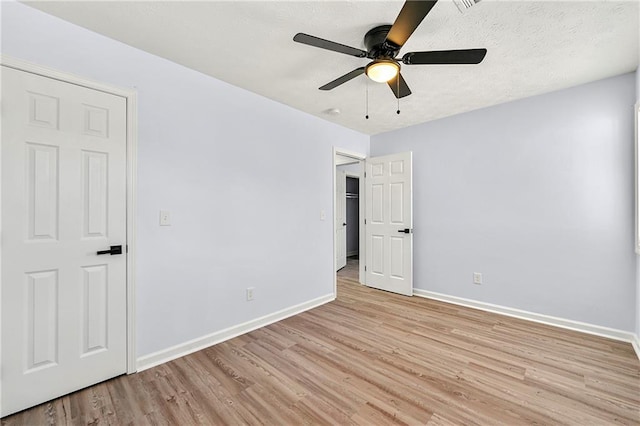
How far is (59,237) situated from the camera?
1853 mm

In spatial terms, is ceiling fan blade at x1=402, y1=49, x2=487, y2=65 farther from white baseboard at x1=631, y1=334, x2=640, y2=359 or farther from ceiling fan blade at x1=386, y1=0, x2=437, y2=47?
white baseboard at x1=631, y1=334, x2=640, y2=359

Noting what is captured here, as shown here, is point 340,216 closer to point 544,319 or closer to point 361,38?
point 544,319

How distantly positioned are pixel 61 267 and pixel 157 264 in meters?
0.58

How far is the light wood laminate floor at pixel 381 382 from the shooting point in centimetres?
169

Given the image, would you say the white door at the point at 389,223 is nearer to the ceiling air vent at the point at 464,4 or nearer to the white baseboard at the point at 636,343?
the white baseboard at the point at 636,343

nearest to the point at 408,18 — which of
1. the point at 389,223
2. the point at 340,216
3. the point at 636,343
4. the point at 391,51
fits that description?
the point at 391,51

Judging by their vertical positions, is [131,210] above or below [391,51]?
below

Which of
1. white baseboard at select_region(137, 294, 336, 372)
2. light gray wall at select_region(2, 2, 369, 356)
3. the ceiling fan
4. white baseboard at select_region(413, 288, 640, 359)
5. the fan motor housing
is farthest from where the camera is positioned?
white baseboard at select_region(413, 288, 640, 359)

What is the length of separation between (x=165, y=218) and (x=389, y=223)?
300 cm

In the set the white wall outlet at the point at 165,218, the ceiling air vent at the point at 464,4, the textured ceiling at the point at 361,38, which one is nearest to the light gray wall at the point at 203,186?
the white wall outlet at the point at 165,218

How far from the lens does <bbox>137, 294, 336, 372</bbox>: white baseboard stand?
2.22 m

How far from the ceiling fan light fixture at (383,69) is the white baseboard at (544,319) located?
9.79 feet

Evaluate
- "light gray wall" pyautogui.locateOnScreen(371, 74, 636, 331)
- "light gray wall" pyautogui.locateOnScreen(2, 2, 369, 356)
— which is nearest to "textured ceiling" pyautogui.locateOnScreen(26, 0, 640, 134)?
"light gray wall" pyautogui.locateOnScreen(2, 2, 369, 356)

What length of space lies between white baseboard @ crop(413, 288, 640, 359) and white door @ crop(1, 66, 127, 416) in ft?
11.8
